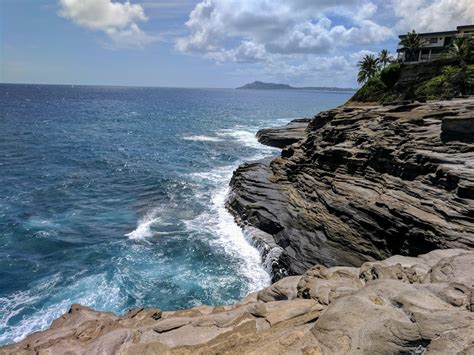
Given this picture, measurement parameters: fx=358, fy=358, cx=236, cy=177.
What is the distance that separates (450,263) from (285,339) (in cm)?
913

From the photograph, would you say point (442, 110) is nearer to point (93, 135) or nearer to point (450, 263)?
point (450, 263)

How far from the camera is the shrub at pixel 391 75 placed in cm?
6183

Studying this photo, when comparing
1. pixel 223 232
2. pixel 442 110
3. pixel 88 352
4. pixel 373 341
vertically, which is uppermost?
pixel 442 110

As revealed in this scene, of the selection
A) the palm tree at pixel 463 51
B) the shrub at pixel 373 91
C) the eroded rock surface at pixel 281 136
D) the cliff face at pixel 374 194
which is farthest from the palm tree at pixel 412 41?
the cliff face at pixel 374 194

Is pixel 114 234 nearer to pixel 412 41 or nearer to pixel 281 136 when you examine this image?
pixel 281 136

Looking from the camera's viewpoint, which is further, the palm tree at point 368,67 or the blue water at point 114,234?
the palm tree at point 368,67

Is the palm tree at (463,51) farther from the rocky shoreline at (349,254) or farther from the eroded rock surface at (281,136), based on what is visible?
the eroded rock surface at (281,136)

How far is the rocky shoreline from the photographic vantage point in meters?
→ 11.2

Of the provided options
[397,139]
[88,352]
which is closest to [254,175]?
[397,139]

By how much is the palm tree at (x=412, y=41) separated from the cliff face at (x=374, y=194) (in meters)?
42.9

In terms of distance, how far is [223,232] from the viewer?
33375 millimetres

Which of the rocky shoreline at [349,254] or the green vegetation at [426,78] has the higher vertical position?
the green vegetation at [426,78]

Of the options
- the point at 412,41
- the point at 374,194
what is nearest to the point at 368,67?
the point at 412,41

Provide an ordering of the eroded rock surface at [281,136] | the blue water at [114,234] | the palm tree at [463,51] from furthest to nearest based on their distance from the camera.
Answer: the eroded rock surface at [281,136] < the palm tree at [463,51] < the blue water at [114,234]
